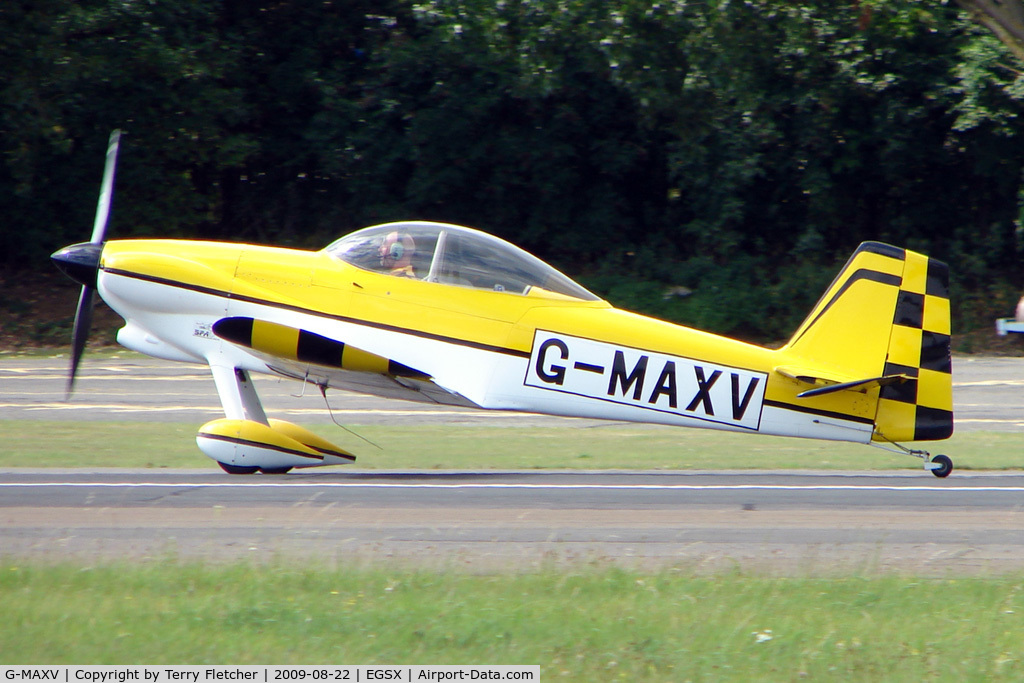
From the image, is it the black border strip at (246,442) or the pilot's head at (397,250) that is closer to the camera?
the black border strip at (246,442)

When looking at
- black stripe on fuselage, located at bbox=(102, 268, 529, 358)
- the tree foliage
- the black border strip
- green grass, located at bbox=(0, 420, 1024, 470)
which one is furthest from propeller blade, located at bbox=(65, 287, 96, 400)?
the tree foliage

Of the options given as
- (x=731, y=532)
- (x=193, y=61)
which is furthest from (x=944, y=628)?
(x=193, y=61)

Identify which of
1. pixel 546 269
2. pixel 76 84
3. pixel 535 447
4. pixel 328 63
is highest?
pixel 328 63

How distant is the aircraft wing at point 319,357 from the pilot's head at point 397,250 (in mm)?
886

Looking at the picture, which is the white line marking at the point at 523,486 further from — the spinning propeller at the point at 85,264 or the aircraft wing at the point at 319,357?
the spinning propeller at the point at 85,264

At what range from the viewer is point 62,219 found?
80.6 feet

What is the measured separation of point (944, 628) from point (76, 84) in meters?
22.7

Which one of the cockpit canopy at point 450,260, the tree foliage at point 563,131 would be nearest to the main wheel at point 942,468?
the cockpit canopy at point 450,260

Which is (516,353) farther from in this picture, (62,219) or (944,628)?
(62,219)

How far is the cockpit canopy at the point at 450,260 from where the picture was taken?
9750mm

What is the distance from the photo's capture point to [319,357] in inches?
373

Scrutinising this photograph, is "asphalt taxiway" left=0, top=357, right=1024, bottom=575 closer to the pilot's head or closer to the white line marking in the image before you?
the white line marking

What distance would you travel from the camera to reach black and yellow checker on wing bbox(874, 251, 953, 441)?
9703 mm

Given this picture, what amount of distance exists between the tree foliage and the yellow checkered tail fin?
43.8 feet
